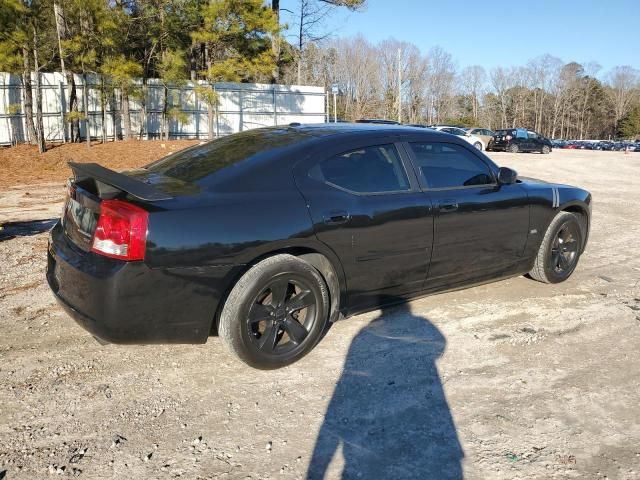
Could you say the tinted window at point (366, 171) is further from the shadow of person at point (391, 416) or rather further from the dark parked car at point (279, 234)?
the shadow of person at point (391, 416)

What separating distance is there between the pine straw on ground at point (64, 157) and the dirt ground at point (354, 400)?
11.6 meters

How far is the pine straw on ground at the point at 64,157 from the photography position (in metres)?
14.8

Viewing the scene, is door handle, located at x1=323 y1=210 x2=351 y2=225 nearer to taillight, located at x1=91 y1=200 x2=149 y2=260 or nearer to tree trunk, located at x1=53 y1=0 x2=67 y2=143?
taillight, located at x1=91 y1=200 x2=149 y2=260

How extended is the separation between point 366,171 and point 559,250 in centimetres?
243

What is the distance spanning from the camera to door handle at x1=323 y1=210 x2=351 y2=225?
3.47 metres

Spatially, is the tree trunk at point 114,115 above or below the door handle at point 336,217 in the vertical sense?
above

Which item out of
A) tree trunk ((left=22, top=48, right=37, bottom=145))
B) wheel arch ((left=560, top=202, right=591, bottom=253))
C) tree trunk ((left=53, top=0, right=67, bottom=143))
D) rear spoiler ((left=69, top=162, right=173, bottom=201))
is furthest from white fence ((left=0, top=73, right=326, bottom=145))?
wheel arch ((left=560, top=202, right=591, bottom=253))

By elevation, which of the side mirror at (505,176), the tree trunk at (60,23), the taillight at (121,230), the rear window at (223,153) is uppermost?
the tree trunk at (60,23)

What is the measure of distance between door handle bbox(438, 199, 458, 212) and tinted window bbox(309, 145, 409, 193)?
318mm

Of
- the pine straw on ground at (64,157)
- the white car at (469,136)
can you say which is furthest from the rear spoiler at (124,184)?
the white car at (469,136)

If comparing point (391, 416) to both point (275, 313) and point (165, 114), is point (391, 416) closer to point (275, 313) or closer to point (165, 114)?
point (275, 313)

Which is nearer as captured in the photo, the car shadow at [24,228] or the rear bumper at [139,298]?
the rear bumper at [139,298]

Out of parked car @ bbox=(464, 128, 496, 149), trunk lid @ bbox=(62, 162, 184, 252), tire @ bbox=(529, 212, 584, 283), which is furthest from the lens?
parked car @ bbox=(464, 128, 496, 149)

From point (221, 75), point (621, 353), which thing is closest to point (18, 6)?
point (221, 75)
